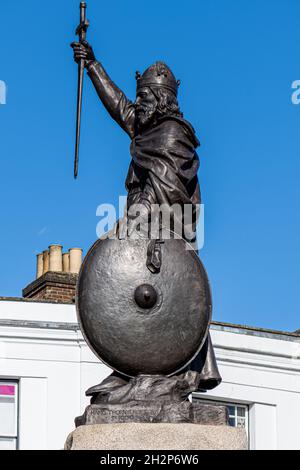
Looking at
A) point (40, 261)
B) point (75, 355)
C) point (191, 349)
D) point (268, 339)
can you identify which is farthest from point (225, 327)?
point (191, 349)

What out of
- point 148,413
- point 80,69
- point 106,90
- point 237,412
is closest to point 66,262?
point 237,412

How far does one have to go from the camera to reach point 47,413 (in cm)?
3170

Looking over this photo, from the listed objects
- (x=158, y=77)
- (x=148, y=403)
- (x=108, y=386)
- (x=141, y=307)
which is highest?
(x=158, y=77)

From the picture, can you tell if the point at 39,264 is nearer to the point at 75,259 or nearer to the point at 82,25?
the point at 75,259

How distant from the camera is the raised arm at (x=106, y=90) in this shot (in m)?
16.8

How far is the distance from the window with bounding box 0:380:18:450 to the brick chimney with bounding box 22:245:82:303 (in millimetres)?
2901

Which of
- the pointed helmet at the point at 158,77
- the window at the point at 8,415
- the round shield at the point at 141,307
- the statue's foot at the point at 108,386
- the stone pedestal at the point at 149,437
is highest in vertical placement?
the pointed helmet at the point at 158,77

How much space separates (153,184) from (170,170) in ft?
0.78

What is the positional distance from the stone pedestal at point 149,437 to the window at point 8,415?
56.6 ft

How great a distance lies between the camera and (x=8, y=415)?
104 feet

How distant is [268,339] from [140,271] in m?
18.5

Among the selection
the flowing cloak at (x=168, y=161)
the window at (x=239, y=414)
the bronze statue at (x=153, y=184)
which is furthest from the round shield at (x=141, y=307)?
the window at (x=239, y=414)

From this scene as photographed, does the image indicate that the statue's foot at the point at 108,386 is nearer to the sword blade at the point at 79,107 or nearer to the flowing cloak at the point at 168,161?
the flowing cloak at the point at 168,161

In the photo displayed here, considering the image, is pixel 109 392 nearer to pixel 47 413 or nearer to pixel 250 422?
pixel 47 413
